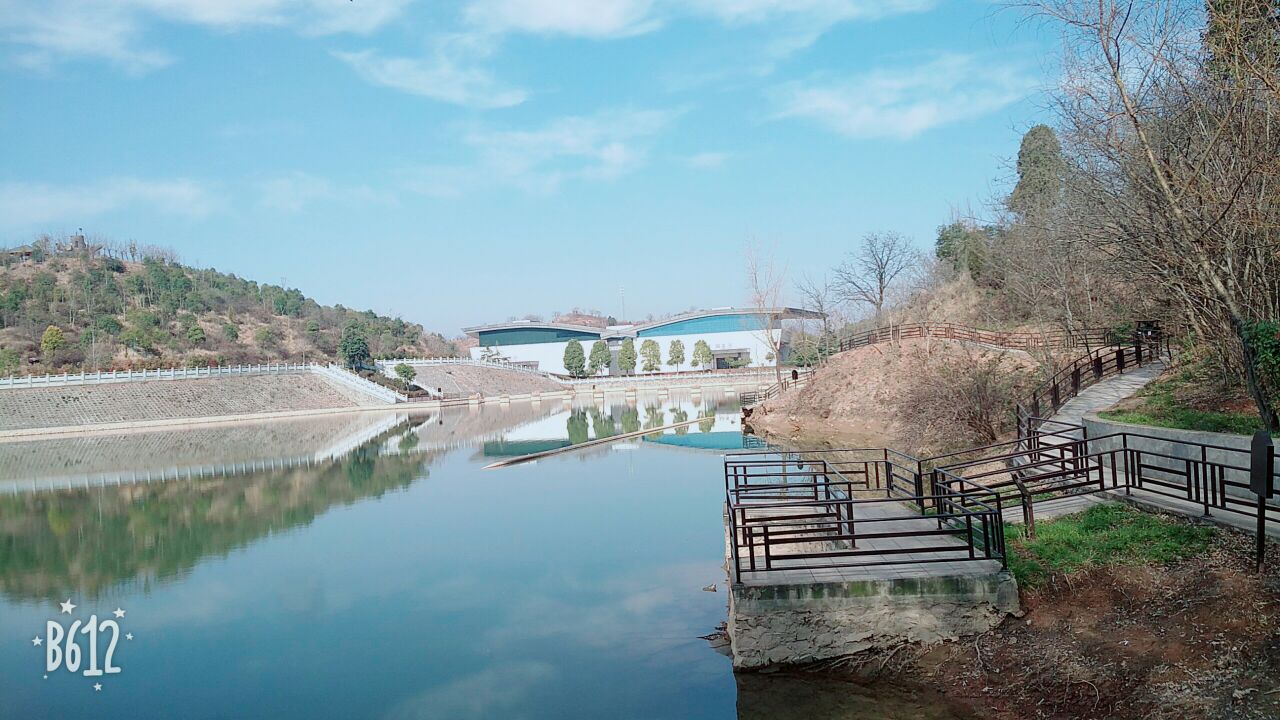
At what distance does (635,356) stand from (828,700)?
100 meters

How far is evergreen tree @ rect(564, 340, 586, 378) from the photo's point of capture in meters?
108

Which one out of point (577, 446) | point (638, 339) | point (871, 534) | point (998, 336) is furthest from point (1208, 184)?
point (638, 339)

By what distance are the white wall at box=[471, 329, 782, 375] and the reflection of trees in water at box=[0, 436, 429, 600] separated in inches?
2882

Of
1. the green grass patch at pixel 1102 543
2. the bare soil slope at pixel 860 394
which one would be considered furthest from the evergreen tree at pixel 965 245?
the green grass patch at pixel 1102 543

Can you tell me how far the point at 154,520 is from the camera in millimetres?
23359

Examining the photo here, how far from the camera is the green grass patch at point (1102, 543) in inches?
376

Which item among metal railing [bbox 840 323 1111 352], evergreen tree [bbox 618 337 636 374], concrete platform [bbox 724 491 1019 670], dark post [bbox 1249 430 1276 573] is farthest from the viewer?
evergreen tree [bbox 618 337 636 374]

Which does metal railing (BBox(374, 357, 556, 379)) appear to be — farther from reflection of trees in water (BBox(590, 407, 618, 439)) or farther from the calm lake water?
the calm lake water

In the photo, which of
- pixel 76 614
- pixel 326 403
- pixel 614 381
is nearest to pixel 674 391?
pixel 614 381

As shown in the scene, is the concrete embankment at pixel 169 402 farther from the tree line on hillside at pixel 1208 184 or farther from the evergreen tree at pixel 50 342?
the tree line on hillside at pixel 1208 184

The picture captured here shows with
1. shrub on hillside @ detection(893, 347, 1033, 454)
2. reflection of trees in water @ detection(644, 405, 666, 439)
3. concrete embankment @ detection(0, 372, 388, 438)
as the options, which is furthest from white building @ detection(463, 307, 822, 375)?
shrub on hillside @ detection(893, 347, 1033, 454)

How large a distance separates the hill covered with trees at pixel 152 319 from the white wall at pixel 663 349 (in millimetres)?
15348

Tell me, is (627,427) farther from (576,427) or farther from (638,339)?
(638,339)

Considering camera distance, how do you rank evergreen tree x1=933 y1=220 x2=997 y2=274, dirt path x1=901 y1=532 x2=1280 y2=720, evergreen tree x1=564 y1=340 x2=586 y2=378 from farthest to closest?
evergreen tree x1=564 y1=340 x2=586 y2=378, evergreen tree x1=933 y1=220 x2=997 y2=274, dirt path x1=901 y1=532 x2=1280 y2=720
